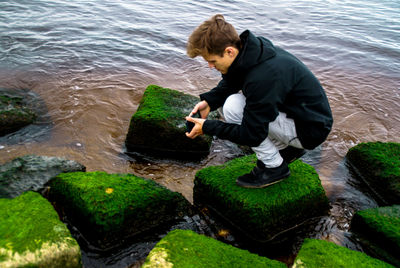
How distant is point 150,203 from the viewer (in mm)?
3119

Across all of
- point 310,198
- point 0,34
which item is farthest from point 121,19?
point 310,198

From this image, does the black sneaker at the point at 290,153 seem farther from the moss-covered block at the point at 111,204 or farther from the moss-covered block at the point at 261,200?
the moss-covered block at the point at 111,204

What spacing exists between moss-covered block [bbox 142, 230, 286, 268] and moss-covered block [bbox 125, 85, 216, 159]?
181 centimetres

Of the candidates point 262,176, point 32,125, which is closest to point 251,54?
point 262,176

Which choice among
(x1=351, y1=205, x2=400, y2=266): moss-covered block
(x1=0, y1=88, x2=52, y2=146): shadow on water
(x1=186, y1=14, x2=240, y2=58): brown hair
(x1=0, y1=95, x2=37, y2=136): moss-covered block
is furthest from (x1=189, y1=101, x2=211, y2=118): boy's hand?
(x1=0, y1=95, x2=37, y2=136): moss-covered block

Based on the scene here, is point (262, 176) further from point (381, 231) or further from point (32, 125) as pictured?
point (32, 125)

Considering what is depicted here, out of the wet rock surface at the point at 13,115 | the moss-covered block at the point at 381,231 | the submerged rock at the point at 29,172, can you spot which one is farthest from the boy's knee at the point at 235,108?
the wet rock surface at the point at 13,115

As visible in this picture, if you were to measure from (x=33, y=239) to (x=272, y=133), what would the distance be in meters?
2.05

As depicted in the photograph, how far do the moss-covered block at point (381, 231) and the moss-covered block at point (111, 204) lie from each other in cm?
166

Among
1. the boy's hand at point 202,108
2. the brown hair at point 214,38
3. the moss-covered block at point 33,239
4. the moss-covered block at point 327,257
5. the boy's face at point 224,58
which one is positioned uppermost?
the brown hair at point 214,38

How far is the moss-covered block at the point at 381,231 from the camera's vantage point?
9.74 ft

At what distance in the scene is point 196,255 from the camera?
242cm

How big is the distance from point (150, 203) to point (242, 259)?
100 centimetres

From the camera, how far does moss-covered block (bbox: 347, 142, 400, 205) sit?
3711 mm
